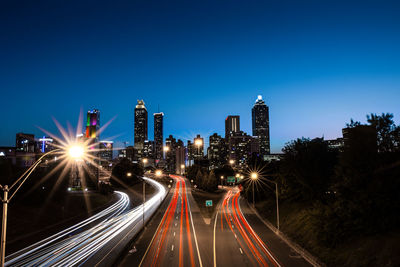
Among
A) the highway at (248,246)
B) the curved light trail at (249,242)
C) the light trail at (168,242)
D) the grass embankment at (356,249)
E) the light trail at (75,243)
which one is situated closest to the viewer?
the grass embankment at (356,249)

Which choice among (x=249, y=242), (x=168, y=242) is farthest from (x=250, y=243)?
(x=168, y=242)

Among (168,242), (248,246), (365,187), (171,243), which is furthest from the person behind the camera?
(168,242)

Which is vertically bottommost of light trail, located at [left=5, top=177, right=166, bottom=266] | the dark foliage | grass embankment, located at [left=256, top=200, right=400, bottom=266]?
light trail, located at [left=5, top=177, right=166, bottom=266]

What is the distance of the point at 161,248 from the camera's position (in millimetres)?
28672

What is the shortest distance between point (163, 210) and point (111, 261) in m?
34.6

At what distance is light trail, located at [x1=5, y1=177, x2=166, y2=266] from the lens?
2498 centimetres

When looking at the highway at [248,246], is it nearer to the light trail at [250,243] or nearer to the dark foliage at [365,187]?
the light trail at [250,243]

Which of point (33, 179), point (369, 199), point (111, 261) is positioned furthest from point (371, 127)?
point (33, 179)

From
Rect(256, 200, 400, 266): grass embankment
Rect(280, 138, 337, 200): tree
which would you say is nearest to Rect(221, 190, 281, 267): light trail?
Rect(256, 200, 400, 266): grass embankment

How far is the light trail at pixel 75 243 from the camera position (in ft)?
82.0

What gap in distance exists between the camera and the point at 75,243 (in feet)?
103

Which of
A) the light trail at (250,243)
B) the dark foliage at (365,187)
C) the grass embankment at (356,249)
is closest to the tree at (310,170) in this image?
the grass embankment at (356,249)

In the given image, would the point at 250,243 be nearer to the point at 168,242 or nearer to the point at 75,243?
the point at 168,242

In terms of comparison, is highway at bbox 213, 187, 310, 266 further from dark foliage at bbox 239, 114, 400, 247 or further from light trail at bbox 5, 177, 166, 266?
light trail at bbox 5, 177, 166, 266
